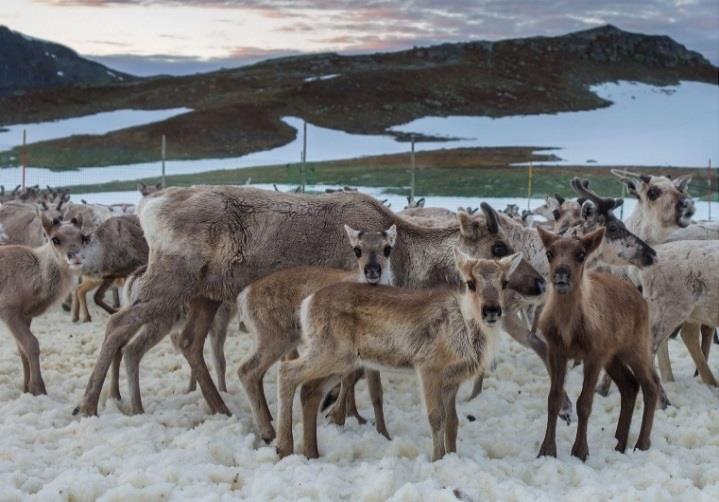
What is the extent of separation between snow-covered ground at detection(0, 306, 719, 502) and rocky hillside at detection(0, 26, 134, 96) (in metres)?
113

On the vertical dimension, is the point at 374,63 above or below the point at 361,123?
above

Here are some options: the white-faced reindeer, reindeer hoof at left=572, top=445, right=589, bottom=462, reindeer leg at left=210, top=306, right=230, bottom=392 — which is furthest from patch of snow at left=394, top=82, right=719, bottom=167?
reindeer hoof at left=572, top=445, right=589, bottom=462

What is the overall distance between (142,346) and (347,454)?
8.00ft

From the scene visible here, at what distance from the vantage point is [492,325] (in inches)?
264

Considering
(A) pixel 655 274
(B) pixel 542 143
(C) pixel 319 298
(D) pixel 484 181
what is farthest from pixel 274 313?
(B) pixel 542 143

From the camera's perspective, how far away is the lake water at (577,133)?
196 ft

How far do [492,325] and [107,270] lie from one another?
263 inches

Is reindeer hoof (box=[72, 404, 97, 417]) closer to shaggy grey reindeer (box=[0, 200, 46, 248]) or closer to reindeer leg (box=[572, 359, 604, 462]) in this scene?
reindeer leg (box=[572, 359, 604, 462])

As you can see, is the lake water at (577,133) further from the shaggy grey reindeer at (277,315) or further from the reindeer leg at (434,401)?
the reindeer leg at (434,401)

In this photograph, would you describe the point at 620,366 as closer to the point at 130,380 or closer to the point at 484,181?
the point at 130,380

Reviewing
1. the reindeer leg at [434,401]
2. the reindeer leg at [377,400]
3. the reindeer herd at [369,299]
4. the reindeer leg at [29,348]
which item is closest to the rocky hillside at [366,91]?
the reindeer leg at [29,348]

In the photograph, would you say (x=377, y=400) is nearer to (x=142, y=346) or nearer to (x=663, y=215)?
(x=142, y=346)

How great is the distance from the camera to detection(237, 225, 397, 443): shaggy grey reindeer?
7699mm

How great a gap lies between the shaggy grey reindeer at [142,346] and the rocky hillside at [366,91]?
37358 millimetres
